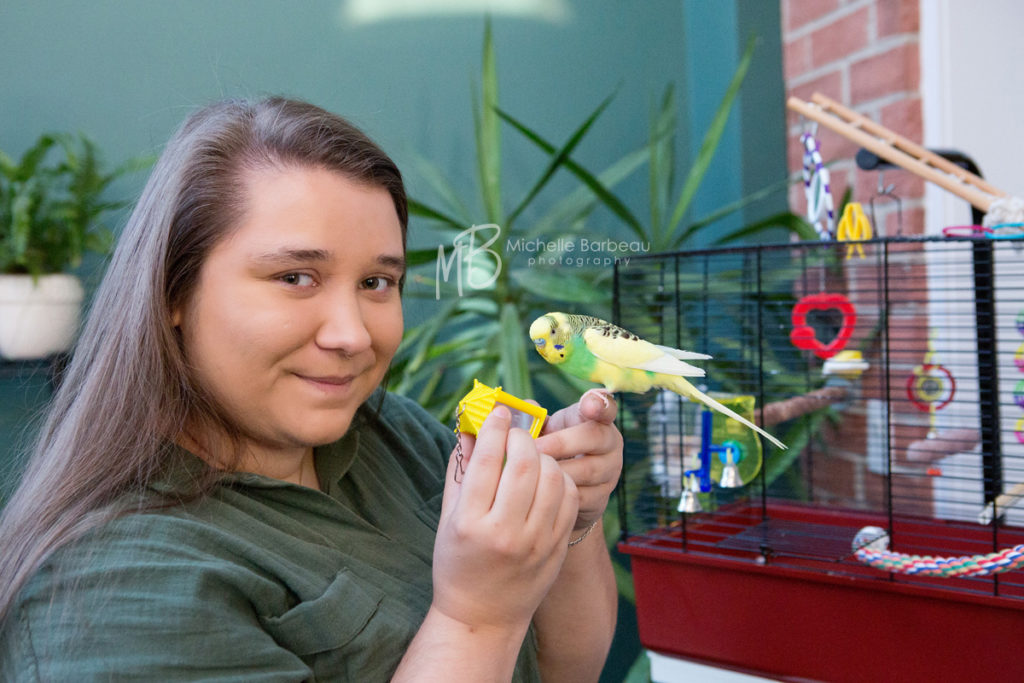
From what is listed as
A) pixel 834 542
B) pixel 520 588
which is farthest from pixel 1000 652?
pixel 520 588

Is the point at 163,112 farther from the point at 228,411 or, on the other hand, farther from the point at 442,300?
the point at 228,411

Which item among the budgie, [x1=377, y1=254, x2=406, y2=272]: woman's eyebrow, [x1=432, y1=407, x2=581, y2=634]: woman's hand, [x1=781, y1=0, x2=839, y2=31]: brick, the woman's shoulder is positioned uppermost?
[x1=781, y1=0, x2=839, y2=31]: brick

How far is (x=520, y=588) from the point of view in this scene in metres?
0.63

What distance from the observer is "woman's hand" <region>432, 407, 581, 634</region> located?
0.61 meters

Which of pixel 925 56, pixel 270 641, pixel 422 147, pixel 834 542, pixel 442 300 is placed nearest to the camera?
pixel 270 641

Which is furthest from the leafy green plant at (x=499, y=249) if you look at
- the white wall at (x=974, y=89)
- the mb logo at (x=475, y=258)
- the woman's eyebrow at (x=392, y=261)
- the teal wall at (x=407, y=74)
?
the woman's eyebrow at (x=392, y=261)

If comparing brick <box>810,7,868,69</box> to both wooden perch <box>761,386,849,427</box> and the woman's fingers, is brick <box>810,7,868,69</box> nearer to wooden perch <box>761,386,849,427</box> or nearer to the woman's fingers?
wooden perch <box>761,386,849,427</box>

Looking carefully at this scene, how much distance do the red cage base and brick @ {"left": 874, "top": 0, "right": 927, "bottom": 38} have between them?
2.96 ft

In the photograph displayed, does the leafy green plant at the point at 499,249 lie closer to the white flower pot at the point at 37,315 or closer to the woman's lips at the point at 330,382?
the white flower pot at the point at 37,315

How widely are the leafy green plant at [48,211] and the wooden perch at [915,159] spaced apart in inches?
39.5

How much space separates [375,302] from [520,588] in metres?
0.29

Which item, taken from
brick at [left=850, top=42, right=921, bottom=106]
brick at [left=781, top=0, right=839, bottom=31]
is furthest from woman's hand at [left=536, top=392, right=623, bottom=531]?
brick at [left=781, top=0, right=839, bottom=31]

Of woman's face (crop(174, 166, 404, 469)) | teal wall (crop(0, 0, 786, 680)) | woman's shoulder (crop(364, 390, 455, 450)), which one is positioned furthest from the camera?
teal wall (crop(0, 0, 786, 680))

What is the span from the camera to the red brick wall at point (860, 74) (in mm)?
1462
